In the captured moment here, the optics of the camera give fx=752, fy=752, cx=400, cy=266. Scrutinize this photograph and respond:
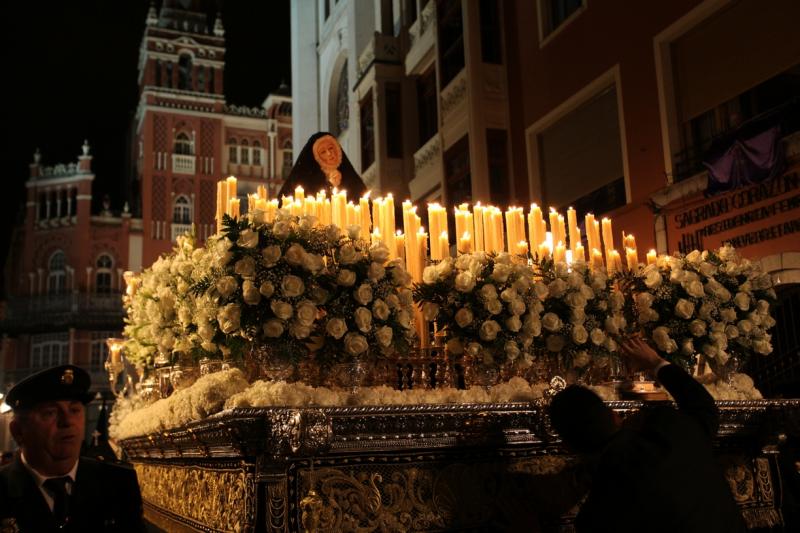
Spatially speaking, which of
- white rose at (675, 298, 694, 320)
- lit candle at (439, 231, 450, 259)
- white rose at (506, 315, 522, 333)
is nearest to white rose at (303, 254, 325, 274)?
white rose at (506, 315, 522, 333)

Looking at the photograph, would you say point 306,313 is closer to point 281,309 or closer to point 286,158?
point 281,309

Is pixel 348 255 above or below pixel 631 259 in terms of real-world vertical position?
below

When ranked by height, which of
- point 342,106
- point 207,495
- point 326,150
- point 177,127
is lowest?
point 207,495

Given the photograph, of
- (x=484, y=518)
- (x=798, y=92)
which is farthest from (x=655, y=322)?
(x=798, y=92)

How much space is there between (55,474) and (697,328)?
132 inches

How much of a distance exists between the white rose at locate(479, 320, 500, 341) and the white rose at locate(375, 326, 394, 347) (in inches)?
20.4

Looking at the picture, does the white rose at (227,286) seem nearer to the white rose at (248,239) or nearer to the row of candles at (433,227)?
the white rose at (248,239)

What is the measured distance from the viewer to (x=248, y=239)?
328cm

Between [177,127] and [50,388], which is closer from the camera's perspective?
[50,388]

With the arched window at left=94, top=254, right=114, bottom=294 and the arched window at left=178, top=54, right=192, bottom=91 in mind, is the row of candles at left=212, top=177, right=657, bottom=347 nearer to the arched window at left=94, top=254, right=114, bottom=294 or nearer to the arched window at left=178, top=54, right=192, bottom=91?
the arched window at left=94, top=254, right=114, bottom=294

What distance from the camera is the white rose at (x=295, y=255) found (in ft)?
10.8

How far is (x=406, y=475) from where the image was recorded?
3.16 metres

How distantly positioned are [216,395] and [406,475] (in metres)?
0.90

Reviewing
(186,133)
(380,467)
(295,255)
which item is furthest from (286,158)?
(380,467)
